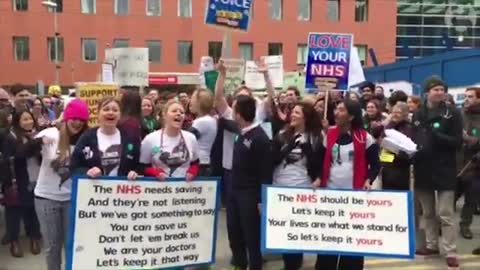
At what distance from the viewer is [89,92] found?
962 centimetres

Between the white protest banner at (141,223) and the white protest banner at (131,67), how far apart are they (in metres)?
8.09

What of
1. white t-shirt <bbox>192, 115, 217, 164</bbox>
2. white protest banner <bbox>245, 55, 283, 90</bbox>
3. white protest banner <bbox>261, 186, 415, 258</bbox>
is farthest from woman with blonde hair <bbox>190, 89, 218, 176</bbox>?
white protest banner <bbox>245, 55, 283, 90</bbox>

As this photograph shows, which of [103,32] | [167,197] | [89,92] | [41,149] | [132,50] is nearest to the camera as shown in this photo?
[167,197]

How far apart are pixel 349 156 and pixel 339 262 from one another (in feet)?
3.31

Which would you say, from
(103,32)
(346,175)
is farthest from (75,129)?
(103,32)

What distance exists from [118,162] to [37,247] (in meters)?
2.94

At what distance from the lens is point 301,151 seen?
6.71 m

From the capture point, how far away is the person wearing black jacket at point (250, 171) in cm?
665

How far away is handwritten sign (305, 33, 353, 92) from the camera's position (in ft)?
33.5

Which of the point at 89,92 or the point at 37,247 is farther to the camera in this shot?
the point at 89,92

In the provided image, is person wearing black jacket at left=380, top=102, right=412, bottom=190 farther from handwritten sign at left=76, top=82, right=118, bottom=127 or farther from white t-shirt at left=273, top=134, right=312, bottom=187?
handwritten sign at left=76, top=82, right=118, bottom=127

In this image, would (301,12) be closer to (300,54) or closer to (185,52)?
(300,54)

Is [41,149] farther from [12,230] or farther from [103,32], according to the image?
[103,32]

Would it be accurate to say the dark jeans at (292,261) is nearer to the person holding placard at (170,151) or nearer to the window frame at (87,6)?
the person holding placard at (170,151)
